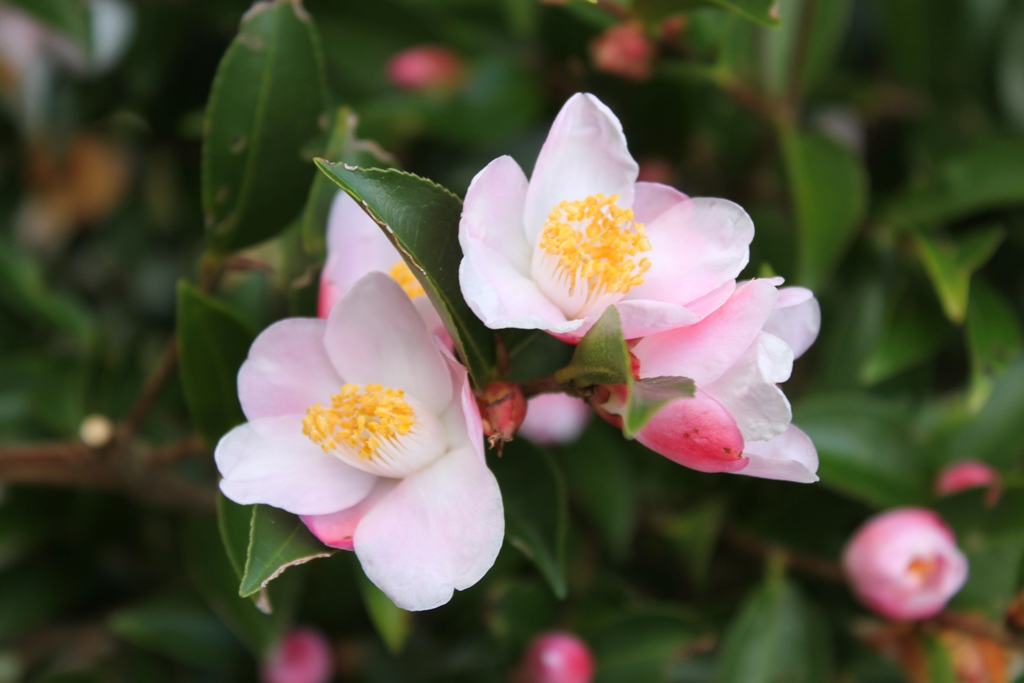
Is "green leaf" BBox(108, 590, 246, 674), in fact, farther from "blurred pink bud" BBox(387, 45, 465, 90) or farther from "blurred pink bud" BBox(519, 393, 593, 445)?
"blurred pink bud" BBox(387, 45, 465, 90)

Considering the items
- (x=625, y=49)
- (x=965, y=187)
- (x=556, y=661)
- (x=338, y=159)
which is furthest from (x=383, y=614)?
(x=965, y=187)

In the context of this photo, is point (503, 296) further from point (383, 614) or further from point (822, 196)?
point (822, 196)

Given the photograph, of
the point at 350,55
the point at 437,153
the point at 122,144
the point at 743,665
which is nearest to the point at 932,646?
the point at 743,665

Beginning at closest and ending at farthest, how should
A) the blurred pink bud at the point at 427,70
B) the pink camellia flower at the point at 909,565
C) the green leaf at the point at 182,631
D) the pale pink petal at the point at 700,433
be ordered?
the pale pink petal at the point at 700,433 → the pink camellia flower at the point at 909,565 → the green leaf at the point at 182,631 → the blurred pink bud at the point at 427,70

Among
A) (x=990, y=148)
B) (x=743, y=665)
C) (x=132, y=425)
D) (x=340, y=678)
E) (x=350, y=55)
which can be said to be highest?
(x=990, y=148)

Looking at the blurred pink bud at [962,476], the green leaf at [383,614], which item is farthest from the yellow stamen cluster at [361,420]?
the blurred pink bud at [962,476]

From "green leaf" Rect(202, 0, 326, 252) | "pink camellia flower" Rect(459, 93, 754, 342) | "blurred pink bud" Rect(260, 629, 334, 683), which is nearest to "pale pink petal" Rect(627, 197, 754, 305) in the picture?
"pink camellia flower" Rect(459, 93, 754, 342)

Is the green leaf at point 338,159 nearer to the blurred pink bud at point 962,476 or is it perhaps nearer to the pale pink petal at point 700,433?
the pale pink petal at point 700,433

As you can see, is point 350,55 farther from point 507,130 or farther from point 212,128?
point 212,128
